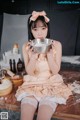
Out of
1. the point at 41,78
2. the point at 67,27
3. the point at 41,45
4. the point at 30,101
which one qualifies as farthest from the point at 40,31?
the point at 67,27

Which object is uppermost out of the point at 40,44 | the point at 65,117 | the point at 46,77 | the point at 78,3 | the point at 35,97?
the point at 78,3

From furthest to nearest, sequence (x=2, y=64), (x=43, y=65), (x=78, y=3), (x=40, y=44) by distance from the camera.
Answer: (x=78, y=3) → (x=2, y=64) → (x=43, y=65) → (x=40, y=44)

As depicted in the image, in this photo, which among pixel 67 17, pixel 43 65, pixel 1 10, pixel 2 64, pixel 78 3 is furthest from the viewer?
pixel 1 10

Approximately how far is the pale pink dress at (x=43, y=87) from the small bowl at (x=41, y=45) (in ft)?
0.53

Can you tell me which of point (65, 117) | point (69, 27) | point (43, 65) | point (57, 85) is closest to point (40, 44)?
point (43, 65)

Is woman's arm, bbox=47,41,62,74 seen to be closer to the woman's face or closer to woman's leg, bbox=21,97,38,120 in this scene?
the woman's face

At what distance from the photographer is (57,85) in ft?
5.47

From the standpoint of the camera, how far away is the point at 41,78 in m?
1.70

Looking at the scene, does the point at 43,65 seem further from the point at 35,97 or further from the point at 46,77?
the point at 35,97

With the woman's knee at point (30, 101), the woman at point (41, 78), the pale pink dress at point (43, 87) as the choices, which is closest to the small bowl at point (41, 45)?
the woman at point (41, 78)

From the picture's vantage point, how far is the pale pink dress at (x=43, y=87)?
1.57 meters

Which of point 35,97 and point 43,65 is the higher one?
point 43,65

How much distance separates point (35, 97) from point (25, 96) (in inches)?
3.0

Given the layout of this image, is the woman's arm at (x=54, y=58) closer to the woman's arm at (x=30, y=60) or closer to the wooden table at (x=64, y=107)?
the woman's arm at (x=30, y=60)
